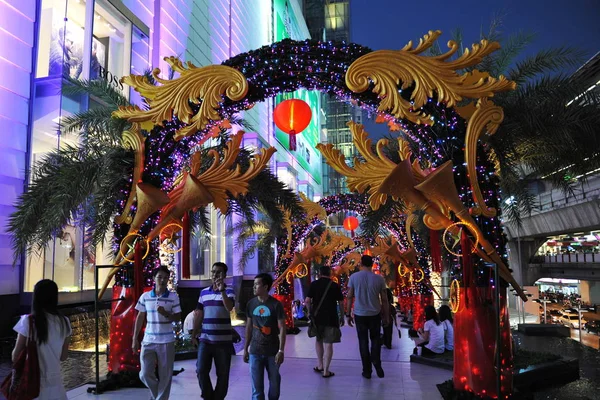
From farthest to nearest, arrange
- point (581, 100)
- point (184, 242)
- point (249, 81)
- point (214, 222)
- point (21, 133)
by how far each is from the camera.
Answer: point (214, 222) → point (21, 133) → point (581, 100) → point (184, 242) → point (249, 81)

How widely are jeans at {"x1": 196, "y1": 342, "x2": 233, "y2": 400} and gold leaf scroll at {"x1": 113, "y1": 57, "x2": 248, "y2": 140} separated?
2.71 metres

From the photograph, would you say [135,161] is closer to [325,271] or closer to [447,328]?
[325,271]

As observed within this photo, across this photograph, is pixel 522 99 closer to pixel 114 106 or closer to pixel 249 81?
pixel 249 81

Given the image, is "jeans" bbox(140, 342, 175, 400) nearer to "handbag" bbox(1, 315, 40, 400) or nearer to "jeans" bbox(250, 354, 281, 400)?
"jeans" bbox(250, 354, 281, 400)

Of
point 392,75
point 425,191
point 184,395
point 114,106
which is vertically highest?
point 114,106

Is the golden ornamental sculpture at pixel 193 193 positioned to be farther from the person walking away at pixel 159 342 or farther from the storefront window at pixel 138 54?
the storefront window at pixel 138 54

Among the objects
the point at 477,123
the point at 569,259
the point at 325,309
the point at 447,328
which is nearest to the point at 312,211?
the point at 447,328

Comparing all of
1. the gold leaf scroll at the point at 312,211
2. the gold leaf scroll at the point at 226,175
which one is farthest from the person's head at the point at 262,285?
the gold leaf scroll at the point at 312,211

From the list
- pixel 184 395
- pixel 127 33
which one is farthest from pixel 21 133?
pixel 184 395

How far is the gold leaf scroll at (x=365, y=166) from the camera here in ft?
17.6

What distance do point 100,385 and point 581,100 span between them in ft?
24.2

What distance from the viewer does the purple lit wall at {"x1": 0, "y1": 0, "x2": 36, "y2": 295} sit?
32.5 feet

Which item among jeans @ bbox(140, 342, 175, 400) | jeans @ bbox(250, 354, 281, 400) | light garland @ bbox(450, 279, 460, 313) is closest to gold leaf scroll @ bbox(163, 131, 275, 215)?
jeans @ bbox(140, 342, 175, 400)

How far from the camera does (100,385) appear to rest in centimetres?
558
